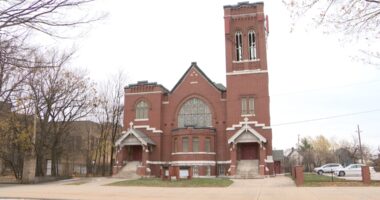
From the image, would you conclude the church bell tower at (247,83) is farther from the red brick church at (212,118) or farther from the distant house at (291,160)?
the distant house at (291,160)

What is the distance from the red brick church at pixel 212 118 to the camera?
45219 millimetres

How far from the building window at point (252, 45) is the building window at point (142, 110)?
46.7 ft

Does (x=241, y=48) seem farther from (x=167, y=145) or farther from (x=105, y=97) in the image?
(x=105, y=97)

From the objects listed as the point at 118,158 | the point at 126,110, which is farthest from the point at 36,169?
the point at 126,110

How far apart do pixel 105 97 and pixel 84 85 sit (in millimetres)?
12001

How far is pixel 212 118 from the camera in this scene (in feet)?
161

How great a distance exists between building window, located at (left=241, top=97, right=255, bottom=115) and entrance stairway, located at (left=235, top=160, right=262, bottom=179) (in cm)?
554

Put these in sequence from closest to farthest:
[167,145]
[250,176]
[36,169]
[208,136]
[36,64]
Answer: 1. [36,64]
2. [36,169]
3. [250,176]
4. [208,136]
5. [167,145]

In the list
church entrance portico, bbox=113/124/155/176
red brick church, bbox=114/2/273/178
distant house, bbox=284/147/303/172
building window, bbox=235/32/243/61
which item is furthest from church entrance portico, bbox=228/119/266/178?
distant house, bbox=284/147/303/172

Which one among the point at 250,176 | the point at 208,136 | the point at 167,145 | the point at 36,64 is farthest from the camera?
the point at 167,145

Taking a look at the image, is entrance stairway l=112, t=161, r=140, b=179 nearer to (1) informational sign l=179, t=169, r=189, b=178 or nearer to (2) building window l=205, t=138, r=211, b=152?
(2) building window l=205, t=138, r=211, b=152

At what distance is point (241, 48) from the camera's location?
4869cm

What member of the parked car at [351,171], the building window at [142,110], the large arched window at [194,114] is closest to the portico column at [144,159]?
the building window at [142,110]

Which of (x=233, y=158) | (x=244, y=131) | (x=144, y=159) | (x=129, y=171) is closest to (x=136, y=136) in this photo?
(x=144, y=159)
